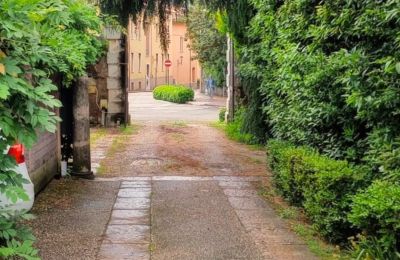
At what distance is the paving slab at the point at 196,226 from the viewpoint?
520 centimetres

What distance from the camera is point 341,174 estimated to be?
5344 mm

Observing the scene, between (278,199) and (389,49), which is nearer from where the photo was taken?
(389,49)

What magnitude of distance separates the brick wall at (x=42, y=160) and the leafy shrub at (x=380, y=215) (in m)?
4.01

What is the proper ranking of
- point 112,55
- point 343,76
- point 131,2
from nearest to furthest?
point 343,76 < point 131,2 < point 112,55

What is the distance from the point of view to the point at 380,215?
13.9 feet

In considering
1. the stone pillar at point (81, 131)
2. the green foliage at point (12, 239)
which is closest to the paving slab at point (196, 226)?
the stone pillar at point (81, 131)

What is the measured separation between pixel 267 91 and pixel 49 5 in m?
6.24

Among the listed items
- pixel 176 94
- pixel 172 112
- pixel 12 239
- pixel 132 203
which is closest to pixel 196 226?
pixel 132 203

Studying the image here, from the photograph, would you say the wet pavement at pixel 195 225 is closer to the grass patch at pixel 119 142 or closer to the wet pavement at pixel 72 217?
the wet pavement at pixel 72 217

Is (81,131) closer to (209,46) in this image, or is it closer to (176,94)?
(209,46)

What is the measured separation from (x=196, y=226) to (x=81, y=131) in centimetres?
336

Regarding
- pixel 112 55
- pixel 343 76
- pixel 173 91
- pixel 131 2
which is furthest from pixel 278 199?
pixel 173 91

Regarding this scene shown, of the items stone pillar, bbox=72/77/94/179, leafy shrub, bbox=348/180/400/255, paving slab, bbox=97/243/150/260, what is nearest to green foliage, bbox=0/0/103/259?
paving slab, bbox=97/243/150/260

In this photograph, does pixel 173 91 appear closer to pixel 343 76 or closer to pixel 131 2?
pixel 131 2
